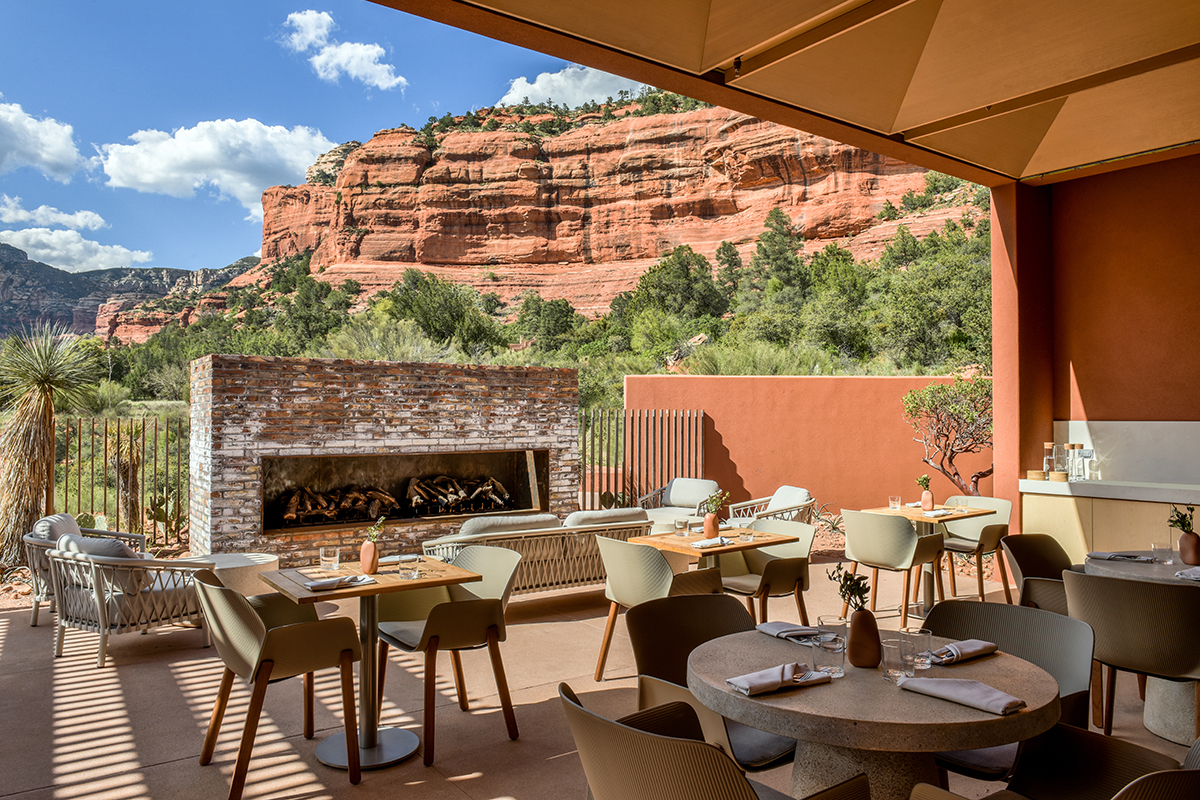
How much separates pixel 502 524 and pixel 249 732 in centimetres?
254

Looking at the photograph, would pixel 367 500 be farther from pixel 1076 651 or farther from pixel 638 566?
pixel 1076 651

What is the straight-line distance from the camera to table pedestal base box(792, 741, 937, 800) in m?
2.05

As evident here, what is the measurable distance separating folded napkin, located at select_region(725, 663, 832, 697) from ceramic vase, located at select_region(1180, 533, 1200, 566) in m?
2.90

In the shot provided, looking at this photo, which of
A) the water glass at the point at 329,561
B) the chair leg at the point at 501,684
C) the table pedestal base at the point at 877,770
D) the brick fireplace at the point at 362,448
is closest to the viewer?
the table pedestal base at the point at 877,770

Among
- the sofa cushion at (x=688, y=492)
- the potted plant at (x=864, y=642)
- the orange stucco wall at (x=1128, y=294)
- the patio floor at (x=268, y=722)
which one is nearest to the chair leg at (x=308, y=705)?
the patio floor at (x=268, y=722)

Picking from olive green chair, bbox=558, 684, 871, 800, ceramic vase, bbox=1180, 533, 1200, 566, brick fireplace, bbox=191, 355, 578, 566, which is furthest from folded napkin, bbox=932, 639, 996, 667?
brick fireplace, bbox=191, 355, 578, 566

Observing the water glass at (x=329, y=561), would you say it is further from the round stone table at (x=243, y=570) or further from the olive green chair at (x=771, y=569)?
the olive green chair at (x=771, y=569)

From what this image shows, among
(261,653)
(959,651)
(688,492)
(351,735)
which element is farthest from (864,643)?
(688,492)

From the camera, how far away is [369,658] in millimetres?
3303

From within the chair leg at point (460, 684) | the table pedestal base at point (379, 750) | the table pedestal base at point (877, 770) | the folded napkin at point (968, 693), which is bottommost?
the table pedestal base at point (379, 750)

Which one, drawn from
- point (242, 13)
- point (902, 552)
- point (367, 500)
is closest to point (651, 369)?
point (367, 500)

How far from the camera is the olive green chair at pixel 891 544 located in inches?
203

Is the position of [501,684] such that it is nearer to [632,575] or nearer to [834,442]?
[632,575]

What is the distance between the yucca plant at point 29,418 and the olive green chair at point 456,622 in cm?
484
